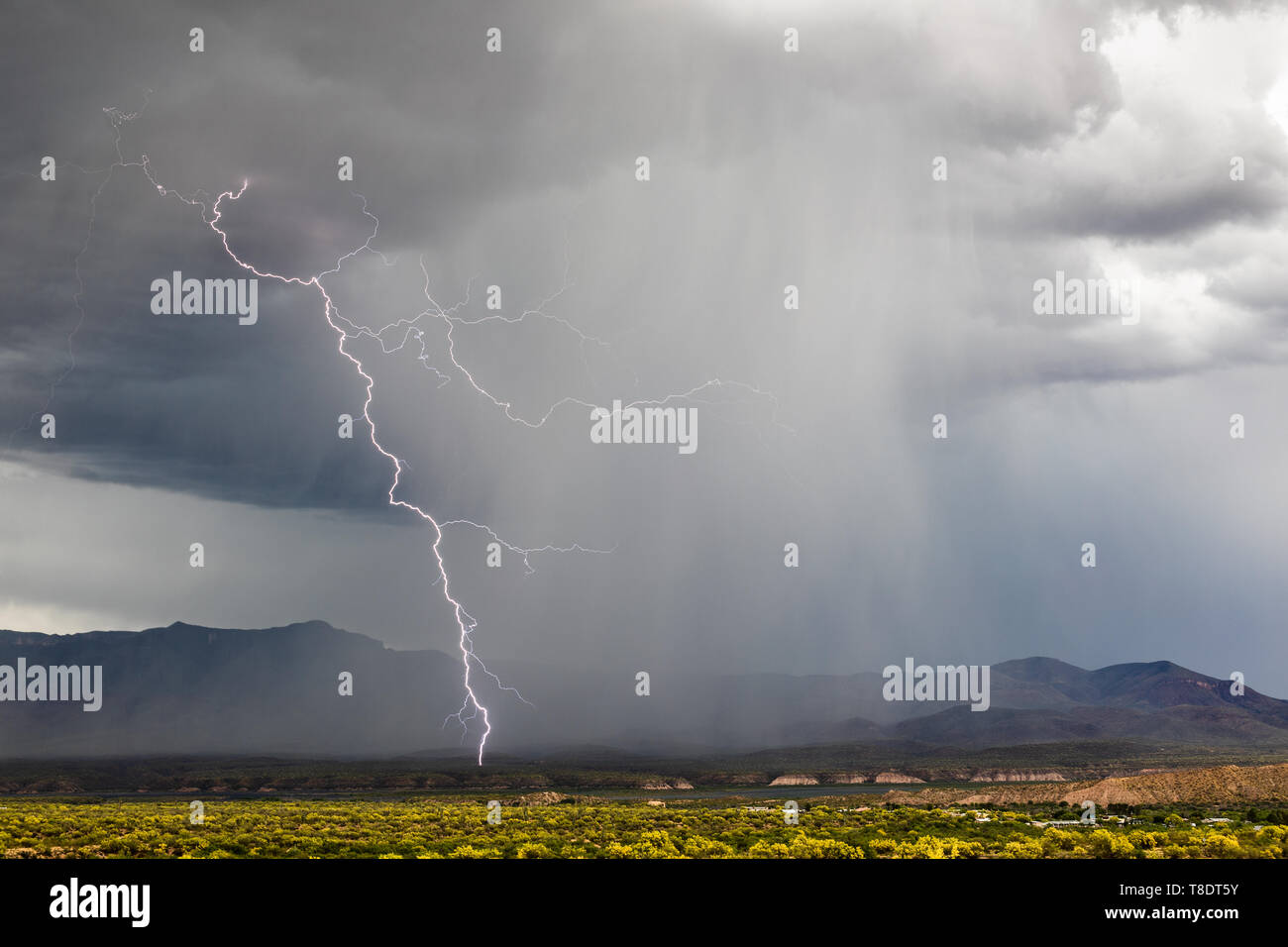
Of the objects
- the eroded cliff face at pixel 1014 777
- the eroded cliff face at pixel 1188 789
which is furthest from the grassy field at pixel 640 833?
the eroded cliff face at pixel 1014 777

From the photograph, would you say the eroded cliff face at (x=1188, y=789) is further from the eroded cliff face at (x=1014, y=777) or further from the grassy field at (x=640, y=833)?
the eroded cliff face at (x=1014, y=777)

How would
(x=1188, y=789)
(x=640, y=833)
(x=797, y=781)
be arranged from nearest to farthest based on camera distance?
(x=640, y=833)
(x=1188, y=789)
(x=797, y=781)

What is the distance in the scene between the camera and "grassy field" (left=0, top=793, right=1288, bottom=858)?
53.8 meters

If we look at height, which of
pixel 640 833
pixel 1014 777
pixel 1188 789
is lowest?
pixel 1014 777

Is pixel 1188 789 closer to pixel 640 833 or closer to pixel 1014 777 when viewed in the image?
pixel 640 833

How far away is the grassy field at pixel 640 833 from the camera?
53750 millimetres

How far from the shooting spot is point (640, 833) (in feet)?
215

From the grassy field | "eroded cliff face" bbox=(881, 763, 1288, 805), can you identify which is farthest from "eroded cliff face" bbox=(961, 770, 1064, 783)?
the grassy field

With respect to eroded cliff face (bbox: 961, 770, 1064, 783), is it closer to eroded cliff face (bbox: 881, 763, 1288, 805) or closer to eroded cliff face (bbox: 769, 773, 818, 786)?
eroded cliff face (bbox: 769, 773, 818, 786)

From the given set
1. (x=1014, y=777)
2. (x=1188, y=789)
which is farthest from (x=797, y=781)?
(x=1188, y=789)
